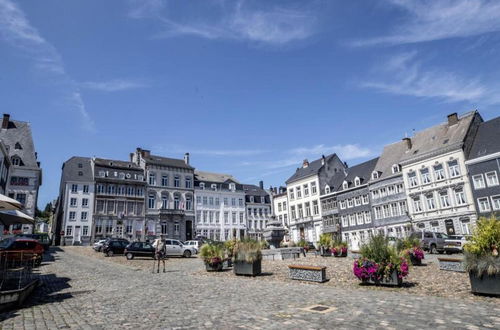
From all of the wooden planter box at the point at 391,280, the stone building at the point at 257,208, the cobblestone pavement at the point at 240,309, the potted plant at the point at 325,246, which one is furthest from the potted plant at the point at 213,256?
the stone building at the point at 257,208

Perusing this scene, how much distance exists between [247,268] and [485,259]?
8611 mm

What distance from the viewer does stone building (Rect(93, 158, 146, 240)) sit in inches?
1987

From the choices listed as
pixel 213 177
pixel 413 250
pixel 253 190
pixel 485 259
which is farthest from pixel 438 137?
pixel 213 177

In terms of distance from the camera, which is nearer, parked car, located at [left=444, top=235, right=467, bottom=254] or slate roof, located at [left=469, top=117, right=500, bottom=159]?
parked car, located at [left=444, top=235, right=467, bottom=254]

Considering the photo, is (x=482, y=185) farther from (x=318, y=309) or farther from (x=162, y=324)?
(x=162, y=324)

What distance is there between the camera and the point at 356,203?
48.1 metres

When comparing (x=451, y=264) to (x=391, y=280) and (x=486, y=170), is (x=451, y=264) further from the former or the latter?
(x=486, y=170)

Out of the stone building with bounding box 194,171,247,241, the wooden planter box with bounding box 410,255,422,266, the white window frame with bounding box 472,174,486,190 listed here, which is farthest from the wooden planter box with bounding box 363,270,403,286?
the stone building with bounding box 194,171,247,241

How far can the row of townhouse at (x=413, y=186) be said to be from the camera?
33875 mm

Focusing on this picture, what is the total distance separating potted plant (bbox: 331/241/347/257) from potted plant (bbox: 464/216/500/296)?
1285 centimetres

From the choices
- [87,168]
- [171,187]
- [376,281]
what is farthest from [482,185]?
[87,168]

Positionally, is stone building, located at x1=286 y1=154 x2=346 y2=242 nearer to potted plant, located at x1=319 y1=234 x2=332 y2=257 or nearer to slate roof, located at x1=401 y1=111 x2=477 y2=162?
slate roof, located at x1=401 y1=111 x2=477 y2=162

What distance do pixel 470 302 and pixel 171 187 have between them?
176ft

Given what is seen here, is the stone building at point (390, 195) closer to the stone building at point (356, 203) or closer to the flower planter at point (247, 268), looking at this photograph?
the stone building at point (356, 203)
